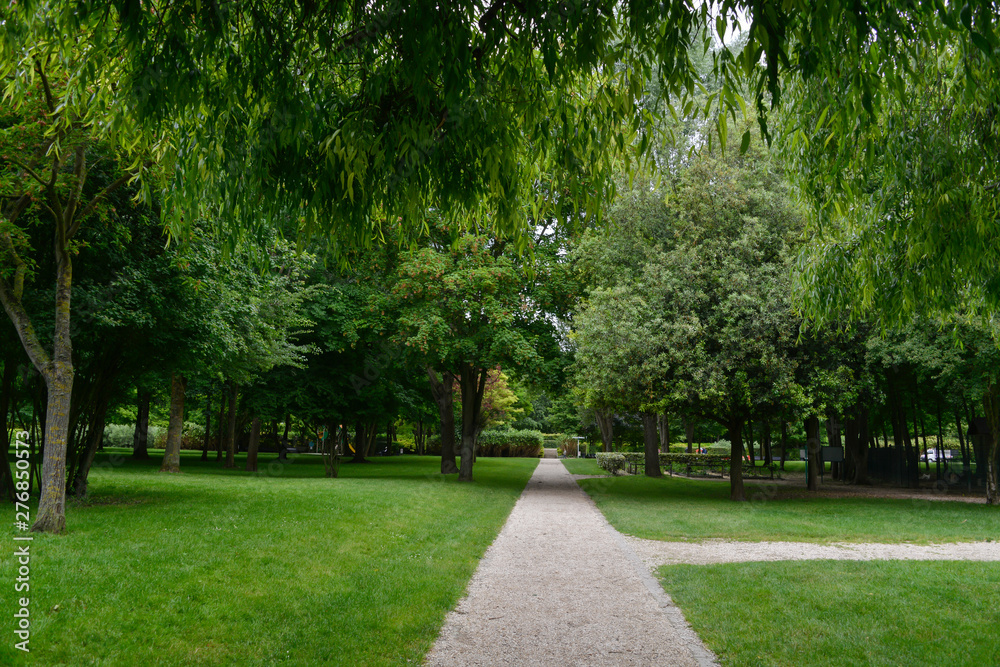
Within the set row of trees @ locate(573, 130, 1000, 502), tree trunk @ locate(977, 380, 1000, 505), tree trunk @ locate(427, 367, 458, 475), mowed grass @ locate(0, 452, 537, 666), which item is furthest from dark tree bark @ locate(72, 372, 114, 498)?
tree trunk @ locate(977, 380, 1000, 505)

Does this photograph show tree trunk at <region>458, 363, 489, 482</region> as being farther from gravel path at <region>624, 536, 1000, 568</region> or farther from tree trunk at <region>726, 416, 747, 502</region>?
gravel path at <region>624, 536, 1000, 568</region>

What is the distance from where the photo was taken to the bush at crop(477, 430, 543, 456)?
52094mm

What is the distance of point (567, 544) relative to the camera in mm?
10273

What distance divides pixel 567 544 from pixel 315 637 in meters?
5.78

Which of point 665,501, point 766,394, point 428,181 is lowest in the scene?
point 665,501

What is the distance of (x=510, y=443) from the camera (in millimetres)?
53531

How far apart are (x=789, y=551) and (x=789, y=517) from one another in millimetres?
5169

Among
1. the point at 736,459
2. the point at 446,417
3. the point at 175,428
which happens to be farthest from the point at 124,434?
the point at 736,459

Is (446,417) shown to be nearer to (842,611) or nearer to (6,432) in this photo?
(6,432)

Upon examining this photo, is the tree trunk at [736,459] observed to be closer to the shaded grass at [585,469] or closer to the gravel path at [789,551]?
the gravel path at [789,551]

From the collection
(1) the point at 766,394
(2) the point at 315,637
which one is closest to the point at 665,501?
(1) the point at 766,394

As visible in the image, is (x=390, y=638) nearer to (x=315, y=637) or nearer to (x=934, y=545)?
(x=315, y=637)

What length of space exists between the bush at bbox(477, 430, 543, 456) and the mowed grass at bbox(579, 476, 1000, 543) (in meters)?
31.0

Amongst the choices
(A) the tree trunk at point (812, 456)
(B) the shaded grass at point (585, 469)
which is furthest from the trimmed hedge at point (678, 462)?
(A) the tree trunk at point (812, 456)
